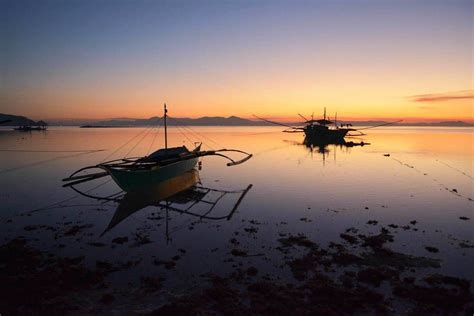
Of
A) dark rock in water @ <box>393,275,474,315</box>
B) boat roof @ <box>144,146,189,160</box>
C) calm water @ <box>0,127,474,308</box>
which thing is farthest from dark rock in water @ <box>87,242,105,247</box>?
boat roof @ <box>144,146,189,160</box>

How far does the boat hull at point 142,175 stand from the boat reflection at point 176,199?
654 mm

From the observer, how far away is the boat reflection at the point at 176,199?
54.4 feet

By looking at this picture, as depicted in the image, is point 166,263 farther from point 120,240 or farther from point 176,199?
point 176,199

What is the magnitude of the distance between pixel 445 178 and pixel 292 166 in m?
15.8

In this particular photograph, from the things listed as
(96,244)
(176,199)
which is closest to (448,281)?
(96,244)

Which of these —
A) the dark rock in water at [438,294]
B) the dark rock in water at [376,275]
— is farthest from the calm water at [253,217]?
the dark rock in water at [376,275]

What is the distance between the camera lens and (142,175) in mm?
19797

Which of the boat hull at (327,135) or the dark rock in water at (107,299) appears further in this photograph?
the boat hull at (327,135)

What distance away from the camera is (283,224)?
49.1 feet

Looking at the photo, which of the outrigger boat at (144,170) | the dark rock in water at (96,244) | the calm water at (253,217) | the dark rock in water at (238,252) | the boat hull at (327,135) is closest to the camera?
the calm water at (253,217)

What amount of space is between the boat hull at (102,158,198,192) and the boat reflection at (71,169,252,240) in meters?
0.65

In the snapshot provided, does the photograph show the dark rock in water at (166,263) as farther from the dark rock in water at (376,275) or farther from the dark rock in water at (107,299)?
the dark rock in water at (376,275)

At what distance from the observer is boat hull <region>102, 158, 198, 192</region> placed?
1827 cm

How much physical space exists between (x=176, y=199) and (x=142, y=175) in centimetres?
278
